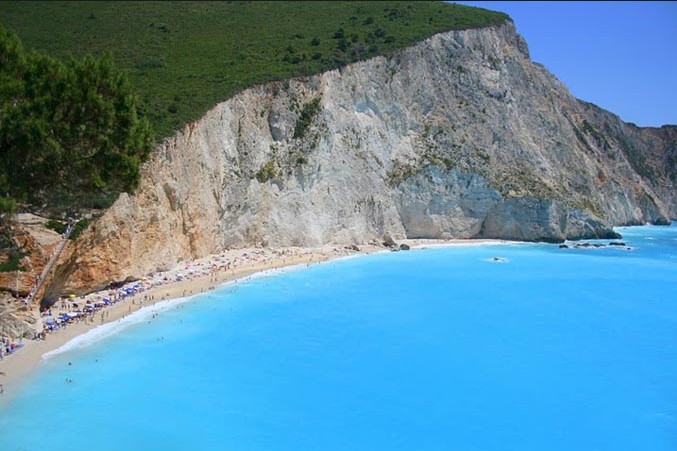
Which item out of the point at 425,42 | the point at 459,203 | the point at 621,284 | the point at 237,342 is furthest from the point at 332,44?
the point at 237,342

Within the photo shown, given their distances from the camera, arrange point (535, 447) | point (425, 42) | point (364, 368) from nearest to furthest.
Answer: point (535, 447) < point (364, 368) < point (425, 42)

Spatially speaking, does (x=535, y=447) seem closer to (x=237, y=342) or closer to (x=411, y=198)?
(x=237, y=342)

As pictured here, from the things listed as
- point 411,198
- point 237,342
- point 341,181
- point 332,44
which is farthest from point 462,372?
point 332,44

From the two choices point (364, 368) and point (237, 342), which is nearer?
point (364, 368)

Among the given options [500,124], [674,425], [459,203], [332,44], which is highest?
[332,44]

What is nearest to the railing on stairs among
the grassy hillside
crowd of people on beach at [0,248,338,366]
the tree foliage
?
crowd of people on beach at [0,248,338,366]

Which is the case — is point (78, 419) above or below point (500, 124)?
below

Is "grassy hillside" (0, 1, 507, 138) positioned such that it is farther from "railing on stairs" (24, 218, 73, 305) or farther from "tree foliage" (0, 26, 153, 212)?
"tree foliage" (0, 26, 153, 212)

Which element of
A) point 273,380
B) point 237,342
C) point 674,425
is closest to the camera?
point 674,425

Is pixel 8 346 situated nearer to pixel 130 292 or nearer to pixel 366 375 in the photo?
pixel 130 292
